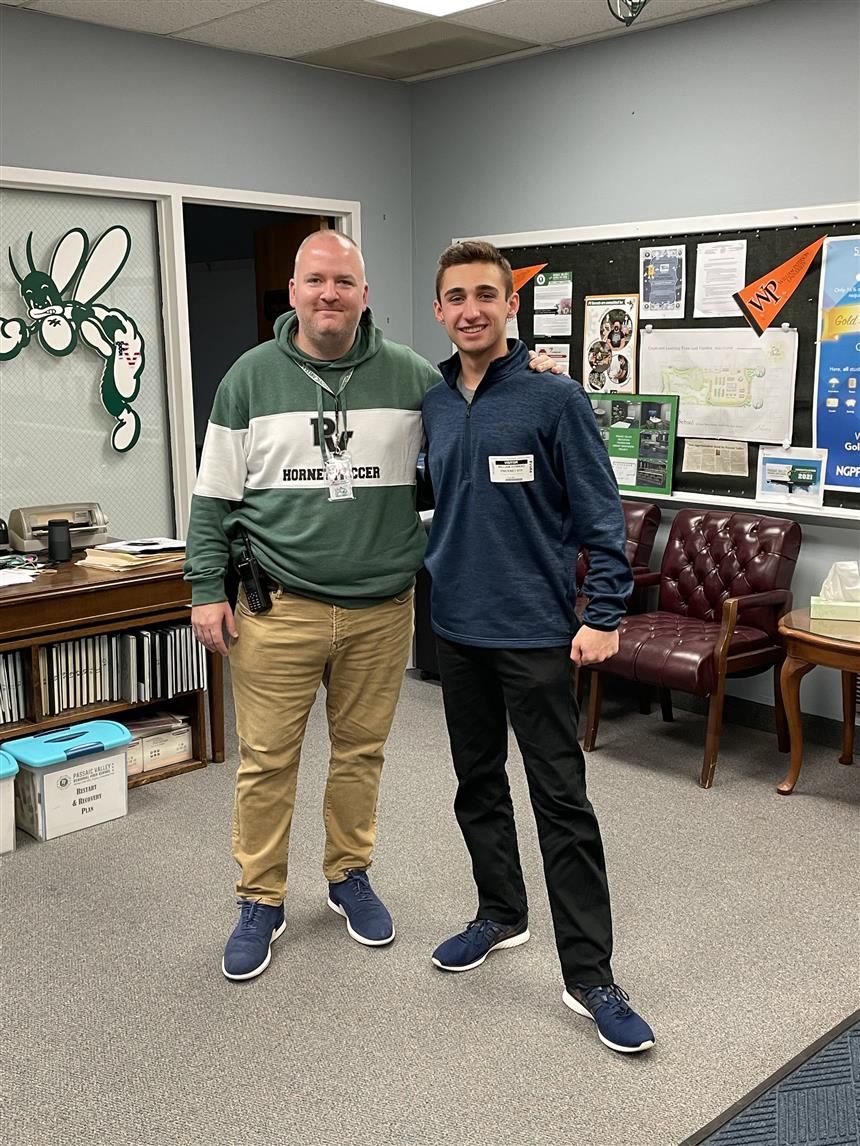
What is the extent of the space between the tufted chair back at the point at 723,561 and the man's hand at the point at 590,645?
199 cm

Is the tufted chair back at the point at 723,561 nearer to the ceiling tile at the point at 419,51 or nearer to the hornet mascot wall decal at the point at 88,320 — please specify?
the ceiling tile at the point at 419,51

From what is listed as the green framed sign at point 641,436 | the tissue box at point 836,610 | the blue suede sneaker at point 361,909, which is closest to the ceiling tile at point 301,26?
the green framed sign at point 641,436

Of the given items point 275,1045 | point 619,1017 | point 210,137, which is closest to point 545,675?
point 619,1017

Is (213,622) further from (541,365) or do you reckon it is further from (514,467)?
(541,365)

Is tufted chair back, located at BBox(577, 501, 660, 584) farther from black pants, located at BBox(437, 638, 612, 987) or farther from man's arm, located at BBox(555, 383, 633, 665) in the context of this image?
man's arm, located at BBox(555, 383, 633, 665)

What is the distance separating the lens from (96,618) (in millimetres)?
3812

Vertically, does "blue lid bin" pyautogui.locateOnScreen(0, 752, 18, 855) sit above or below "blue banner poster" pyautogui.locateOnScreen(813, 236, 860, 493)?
below

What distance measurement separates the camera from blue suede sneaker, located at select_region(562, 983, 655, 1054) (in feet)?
7.99

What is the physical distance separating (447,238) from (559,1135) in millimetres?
4296

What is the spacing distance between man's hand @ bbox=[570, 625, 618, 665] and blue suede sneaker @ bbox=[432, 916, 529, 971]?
2.71ft

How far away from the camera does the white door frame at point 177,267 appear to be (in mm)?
4617

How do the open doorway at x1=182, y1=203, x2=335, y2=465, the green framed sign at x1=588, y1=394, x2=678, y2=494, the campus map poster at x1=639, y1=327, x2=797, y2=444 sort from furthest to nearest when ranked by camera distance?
the open doorway at x1=182, y1=203, x2=335, y2=465, the green framed sign at x1=588, y1=394, x2=678, y2=494, the campus map poster at x1=639, y1=327, x2=797, y2=444

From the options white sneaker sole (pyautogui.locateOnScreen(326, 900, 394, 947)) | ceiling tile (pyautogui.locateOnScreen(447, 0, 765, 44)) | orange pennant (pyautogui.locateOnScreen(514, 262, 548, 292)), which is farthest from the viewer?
orange pennant (pyautogui.locateOnScreen(514, 262, 548, 292))

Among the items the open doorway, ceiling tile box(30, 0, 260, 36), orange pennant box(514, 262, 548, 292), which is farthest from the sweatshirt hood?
the open doorway
